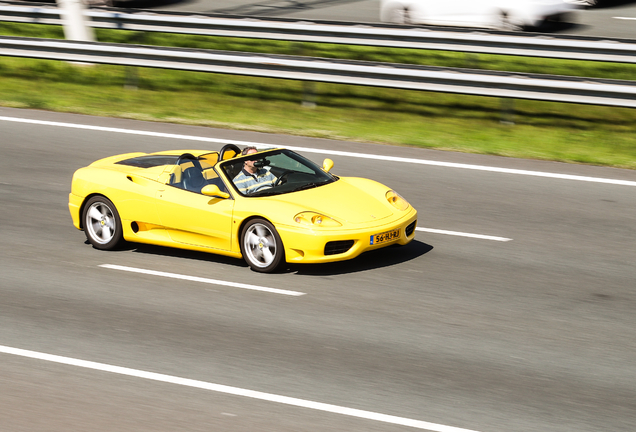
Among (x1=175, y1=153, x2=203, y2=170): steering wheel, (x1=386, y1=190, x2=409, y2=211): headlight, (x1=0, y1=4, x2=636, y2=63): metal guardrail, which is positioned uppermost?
(x1=0, y1=4, x2=636, y2=63): metal guardrail

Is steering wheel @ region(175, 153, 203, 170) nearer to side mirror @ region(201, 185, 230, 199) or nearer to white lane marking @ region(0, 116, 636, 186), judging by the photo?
side mirror @ region(201, 185, 230, 199)

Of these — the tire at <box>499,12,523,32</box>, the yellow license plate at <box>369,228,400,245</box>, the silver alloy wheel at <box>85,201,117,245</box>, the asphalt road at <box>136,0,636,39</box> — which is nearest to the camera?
the yellow license plate at <box>369,228,400,245</box>

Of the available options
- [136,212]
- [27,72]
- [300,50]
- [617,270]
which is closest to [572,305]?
[617,270]

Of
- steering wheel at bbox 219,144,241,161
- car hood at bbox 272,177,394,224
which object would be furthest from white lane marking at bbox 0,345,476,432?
steering wheel at bbox 219,144,241,161

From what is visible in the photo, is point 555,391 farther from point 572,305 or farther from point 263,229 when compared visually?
point 263,229

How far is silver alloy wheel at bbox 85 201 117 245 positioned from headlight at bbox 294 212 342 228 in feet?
8.06

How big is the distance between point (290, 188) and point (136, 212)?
1.74m

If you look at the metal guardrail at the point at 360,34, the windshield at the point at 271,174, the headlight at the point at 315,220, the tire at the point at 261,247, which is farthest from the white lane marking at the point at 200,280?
the metal guardrail at the point at 360,34

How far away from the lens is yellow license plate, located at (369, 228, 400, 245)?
8.79m

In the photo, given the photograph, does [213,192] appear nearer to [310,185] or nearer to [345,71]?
[310,185]

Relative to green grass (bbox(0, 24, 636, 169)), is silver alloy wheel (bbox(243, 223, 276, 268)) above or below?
below

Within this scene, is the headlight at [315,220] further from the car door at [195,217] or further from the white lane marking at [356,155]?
the white lane marking at [356,155]

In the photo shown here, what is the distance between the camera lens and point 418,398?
20.6 ft

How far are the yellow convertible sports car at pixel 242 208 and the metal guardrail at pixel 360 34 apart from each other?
7040 mm
